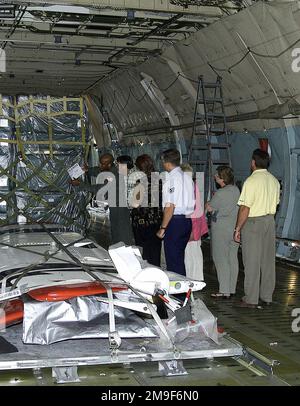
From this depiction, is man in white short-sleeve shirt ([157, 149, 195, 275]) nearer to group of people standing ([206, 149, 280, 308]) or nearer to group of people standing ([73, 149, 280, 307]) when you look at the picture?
group of people standing ([73, 149, 280, 307])

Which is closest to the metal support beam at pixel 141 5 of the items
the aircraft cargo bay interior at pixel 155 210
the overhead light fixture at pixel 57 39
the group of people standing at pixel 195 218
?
the aircraft cargo bay interior at pixel 155 210

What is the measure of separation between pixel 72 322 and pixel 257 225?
3576 mm

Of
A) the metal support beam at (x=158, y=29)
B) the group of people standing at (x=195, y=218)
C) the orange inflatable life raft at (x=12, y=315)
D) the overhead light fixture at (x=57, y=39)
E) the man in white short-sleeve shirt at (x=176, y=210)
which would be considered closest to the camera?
the orange inflatable life raft at (x=12, y=315)

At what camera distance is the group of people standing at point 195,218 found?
A: 9109 millimetres


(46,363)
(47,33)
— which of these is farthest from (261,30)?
(46,363)

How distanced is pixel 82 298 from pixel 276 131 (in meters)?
7.63

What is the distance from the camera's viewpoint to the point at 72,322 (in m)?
6.57

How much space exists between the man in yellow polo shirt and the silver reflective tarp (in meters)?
2.86

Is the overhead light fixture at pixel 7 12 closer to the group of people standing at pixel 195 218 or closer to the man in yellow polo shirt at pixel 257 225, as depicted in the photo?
the group of people standing at pixel 195 218

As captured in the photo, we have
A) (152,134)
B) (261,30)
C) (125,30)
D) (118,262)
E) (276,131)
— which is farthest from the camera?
(152,134)

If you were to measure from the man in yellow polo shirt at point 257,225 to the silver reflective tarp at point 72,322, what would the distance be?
2858 millimetres

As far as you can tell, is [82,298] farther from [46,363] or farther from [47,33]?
[47,33]

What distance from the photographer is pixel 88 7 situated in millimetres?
11234

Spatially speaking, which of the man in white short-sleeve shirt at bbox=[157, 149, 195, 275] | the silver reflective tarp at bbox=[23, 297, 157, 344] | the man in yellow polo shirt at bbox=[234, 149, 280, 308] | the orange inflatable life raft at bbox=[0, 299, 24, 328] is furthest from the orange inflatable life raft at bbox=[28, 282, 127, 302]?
the man in yellow polo shirt at bbox=[234, 149, 280, 308]
